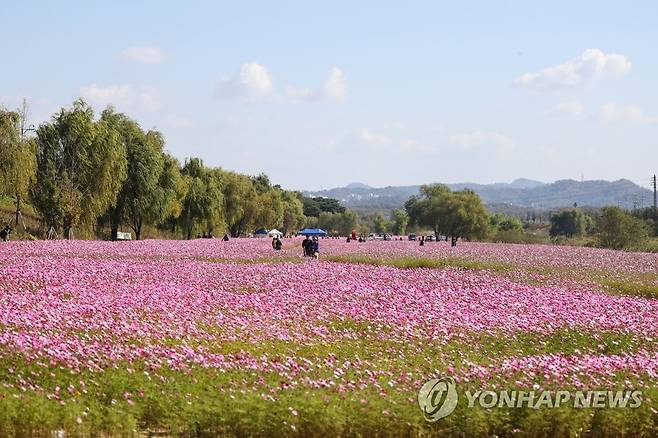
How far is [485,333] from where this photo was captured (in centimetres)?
1523

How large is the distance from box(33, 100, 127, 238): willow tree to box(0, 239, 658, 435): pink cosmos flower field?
30117 mm

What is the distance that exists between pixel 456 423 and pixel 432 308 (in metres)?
8.12

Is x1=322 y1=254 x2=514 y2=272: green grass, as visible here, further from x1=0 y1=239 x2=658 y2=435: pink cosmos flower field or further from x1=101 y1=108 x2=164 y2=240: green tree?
x1=101 y1=108 x2=164 y2=240: green tree

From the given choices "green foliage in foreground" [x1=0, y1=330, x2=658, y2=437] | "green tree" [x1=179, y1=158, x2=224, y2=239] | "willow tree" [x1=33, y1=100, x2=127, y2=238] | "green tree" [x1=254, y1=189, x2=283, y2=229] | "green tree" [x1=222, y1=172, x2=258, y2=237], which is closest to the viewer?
"green foliage in foreground" [x1=0, y1=330, x2=658, y2=437]

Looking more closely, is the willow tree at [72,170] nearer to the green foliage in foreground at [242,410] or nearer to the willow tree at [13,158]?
the willow tree at [13,158]

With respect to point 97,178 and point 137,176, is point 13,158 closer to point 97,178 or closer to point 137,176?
point 97,178

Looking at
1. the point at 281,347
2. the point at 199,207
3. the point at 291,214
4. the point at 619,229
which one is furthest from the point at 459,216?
the point at 281,347

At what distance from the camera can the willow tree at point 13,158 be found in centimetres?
4738

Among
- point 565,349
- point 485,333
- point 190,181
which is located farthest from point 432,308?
point 190,181

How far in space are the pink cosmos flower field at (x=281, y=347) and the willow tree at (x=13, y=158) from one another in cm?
2546

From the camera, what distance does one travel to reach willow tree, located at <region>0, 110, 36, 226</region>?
47.4m

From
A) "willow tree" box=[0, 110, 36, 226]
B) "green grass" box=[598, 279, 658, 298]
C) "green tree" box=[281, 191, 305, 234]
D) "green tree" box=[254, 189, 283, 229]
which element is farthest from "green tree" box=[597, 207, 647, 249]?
"green tree" box=[281, 191, 305, 234]

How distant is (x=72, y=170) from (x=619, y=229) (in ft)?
171

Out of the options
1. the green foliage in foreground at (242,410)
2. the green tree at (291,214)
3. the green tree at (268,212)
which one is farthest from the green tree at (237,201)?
the green foliage in foreground at (242,410)
